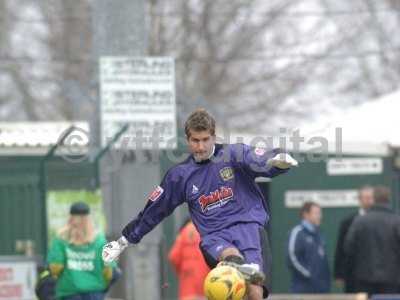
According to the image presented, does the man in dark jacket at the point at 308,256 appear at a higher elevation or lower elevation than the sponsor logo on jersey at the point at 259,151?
lower

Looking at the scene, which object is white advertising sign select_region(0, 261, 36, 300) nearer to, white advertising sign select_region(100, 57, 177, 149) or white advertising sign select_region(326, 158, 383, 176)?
white advertising sign select_region(100, 57, 177, 149)

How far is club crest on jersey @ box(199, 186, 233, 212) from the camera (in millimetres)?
11383

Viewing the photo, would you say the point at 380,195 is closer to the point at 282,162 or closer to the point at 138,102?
the point at 138,102

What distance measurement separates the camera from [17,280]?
16203 millimetres

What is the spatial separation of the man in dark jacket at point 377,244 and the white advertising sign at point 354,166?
3936 mm

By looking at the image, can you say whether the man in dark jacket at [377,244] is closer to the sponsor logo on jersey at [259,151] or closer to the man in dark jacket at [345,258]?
the man in dark jacket at [345,258]

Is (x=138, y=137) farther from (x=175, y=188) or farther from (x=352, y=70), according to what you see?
(x=352, y=70)

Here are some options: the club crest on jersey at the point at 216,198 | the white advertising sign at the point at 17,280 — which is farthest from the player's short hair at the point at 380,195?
the club crest on jersey at the point at 216,198

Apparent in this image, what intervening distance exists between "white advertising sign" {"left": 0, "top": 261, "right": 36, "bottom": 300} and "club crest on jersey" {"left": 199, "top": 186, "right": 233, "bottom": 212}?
17.0ft

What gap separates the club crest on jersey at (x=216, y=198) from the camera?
11.4 m

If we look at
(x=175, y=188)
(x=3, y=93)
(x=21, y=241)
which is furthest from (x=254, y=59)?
(x=175, y=188)

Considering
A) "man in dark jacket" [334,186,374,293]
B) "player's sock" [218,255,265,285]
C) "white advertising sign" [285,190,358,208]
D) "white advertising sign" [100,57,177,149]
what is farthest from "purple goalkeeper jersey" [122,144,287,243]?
"white advertising sign" [285,190,358,208]

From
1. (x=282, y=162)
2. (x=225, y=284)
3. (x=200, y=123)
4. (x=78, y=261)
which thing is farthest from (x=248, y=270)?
(x=78, y=261)

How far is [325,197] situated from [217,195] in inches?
408
